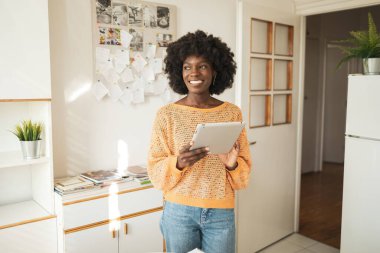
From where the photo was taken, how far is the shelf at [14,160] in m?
1.88

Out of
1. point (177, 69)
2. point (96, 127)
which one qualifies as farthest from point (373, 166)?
point (96, 127)

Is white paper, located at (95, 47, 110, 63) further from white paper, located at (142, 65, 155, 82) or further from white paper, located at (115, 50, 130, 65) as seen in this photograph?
white paper, located at (142, 65, 155, 82)

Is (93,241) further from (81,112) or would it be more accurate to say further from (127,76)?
(127,76)

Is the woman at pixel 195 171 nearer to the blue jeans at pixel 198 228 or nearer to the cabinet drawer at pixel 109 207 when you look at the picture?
the blue jeans at pixel 198 228

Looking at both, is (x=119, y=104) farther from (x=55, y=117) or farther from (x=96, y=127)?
(x=55, y=117)

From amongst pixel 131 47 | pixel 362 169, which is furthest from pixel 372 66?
pixel 131 47

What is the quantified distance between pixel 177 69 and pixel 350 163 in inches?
68.5

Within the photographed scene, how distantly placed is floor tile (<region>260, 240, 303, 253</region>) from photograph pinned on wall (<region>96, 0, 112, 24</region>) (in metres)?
2.32

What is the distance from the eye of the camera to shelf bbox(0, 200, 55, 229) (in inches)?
74.9

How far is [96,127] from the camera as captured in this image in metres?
2.39

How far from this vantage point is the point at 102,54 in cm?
234

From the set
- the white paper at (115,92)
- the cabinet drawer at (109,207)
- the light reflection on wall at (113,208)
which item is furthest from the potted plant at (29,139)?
the white paper at (115,92)

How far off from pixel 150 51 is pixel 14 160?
1146 millimetres

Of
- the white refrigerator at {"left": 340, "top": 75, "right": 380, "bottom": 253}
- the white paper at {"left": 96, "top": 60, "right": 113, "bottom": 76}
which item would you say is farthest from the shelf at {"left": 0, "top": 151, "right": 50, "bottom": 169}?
the white refrigerator at {"left": 340, "top": 75, "right": 380, "bottom": 253}
